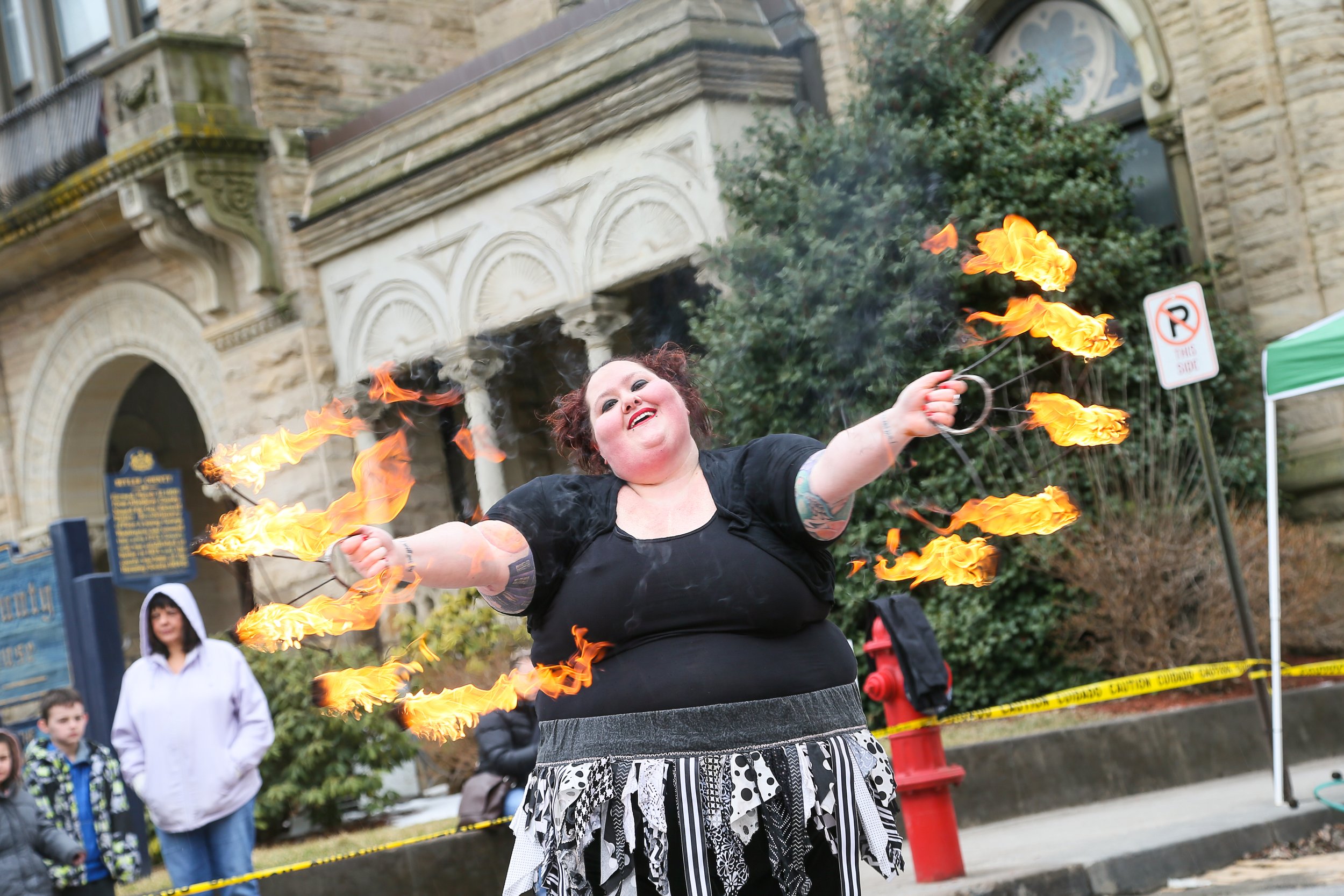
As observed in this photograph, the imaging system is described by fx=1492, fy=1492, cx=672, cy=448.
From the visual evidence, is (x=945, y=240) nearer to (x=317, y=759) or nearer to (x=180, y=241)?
(x=317, y=759)

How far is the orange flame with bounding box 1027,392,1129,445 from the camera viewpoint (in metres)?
3.48

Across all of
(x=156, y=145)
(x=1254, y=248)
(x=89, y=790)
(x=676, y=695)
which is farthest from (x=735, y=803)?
(x=156, y=145)

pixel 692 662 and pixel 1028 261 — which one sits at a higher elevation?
pixel 1028 261

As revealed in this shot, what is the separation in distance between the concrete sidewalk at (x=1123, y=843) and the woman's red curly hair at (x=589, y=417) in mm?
3419

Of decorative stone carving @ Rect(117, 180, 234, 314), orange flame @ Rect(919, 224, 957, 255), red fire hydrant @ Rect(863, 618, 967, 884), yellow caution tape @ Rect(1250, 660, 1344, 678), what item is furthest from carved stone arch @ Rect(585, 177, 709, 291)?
orange flame @ Rect(919, 224, 957, 255)

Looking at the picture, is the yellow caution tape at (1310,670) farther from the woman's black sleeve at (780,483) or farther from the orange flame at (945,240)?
the woman's black sleeve at (780,483)

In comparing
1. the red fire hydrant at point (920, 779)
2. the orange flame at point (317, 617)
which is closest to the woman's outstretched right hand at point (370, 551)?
the orange flame at point (317, 617)

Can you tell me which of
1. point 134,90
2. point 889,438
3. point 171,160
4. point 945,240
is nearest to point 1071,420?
point 945,240

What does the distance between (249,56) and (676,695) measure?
1404 cm

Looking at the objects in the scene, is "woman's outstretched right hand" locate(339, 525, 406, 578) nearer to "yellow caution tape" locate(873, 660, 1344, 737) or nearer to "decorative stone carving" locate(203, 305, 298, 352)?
"yellow caution tape" locate(873, 660, 1344, 737)

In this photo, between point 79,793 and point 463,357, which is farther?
point 463,357

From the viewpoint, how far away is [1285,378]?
24.6 feet

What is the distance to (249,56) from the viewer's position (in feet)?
51.1

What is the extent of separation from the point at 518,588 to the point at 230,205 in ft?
43.1
